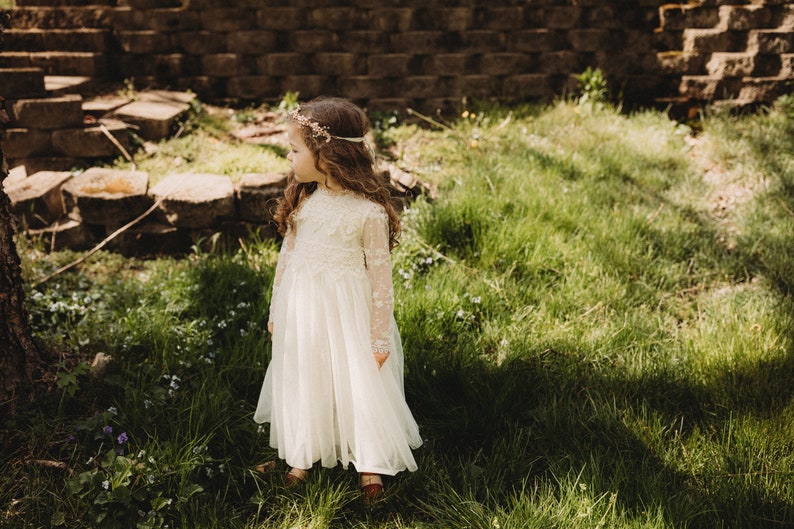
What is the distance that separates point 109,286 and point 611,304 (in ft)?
9.10

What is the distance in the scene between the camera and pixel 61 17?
5.29 meters

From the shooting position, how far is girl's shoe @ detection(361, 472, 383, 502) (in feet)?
7.29

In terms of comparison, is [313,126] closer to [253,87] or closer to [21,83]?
[21,83]

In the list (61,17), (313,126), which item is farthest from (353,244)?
(61,17)

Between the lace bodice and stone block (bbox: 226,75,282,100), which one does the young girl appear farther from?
stone block (bbox: 226,75,282,100)

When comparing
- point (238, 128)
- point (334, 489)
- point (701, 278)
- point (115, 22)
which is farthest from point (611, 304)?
point (115, 22)

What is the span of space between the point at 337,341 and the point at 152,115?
3.41 meters

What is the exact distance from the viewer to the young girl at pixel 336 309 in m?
2.06

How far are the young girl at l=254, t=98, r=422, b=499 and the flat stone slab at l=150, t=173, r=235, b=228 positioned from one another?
1.64m

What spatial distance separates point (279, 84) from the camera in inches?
221

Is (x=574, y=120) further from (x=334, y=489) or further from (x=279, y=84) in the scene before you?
(x=334, y=489)

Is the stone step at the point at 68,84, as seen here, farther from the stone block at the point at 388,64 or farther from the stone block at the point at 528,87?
the stone block at the point at 528,87

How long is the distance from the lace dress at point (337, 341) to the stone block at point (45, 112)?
3.02m

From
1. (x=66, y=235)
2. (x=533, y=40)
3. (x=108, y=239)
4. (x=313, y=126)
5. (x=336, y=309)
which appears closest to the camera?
(x=313, y=126)
